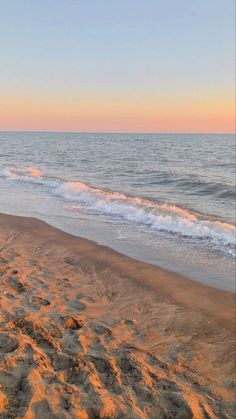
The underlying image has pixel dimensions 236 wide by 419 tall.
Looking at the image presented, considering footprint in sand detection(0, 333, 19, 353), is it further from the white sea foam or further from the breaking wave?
the white sea foam

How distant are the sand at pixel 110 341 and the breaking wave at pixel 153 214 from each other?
2.85 m

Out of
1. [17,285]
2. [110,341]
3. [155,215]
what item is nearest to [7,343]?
[110,341]

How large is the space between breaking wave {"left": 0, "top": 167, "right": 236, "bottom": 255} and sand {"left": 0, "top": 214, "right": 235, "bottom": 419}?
2854 millimetres

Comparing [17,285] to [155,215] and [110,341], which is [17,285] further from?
[155,215]

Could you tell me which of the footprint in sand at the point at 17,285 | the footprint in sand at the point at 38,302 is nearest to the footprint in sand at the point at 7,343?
the footprint in sand at the point at 38,302

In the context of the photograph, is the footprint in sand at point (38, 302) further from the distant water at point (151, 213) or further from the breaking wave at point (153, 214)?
the breaking wave at point (153, 214)

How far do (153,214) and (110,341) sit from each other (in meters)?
7.69

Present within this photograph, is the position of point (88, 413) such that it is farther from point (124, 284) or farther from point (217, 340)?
point (124, 284)

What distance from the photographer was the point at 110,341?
4465 mm

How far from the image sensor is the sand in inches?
129

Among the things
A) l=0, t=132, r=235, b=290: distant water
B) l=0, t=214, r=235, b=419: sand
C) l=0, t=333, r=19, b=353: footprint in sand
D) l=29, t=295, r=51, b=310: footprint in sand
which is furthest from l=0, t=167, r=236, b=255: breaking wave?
l=0, t=333, r=19, b=353: footprint in sand

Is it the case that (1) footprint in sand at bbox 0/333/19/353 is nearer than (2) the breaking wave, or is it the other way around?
(1) footprint in sand at bbox 0/333/19/353

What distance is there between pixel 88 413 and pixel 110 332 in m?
1.68

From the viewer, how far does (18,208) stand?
43.2 ft
